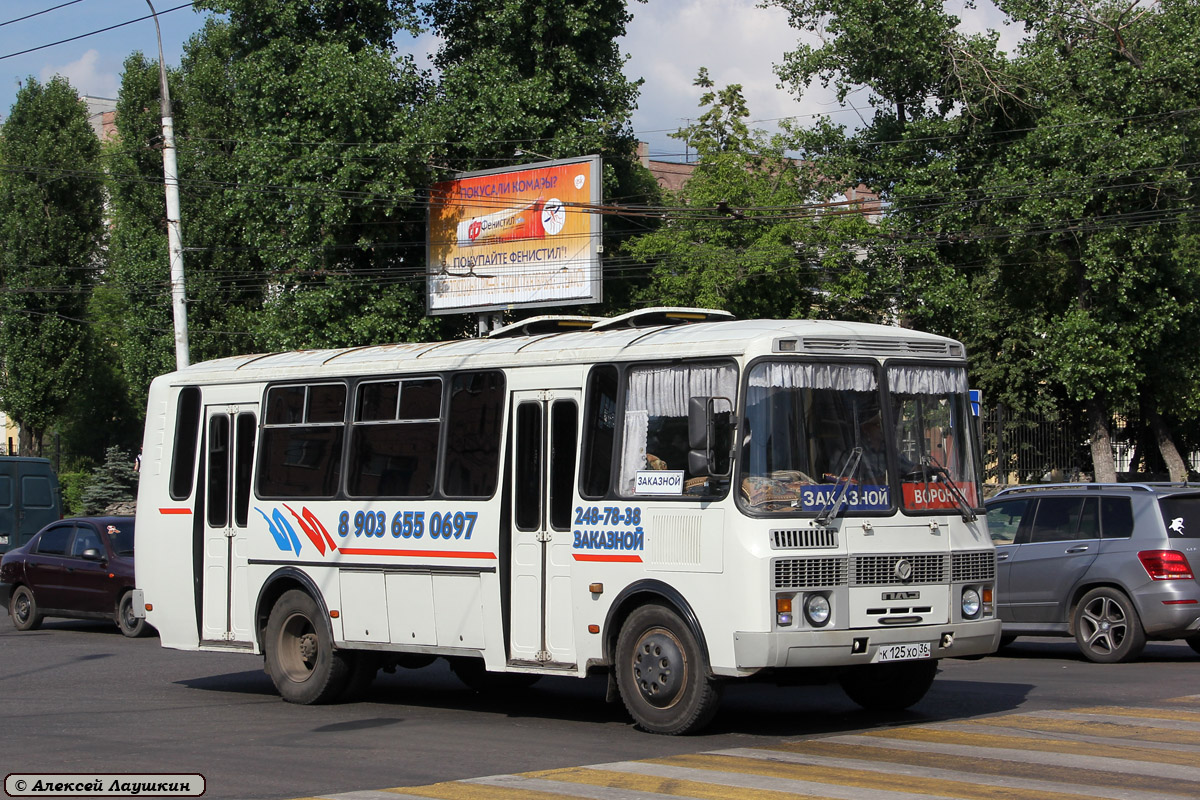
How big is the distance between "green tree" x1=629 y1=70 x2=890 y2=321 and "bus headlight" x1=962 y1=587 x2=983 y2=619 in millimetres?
23544

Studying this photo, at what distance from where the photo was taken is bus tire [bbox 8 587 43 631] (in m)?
20.6

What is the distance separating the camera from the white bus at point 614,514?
9.34 meters

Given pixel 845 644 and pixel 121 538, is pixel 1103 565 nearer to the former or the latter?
pixel 845 644

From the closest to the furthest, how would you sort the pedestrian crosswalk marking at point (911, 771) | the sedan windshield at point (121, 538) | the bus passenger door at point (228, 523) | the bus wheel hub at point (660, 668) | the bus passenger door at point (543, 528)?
the pedestrian crosswalk marking at point (911, 771)
the bus wheel hub at point (660, 668)
the bus passenger door at point (543, 528)
the bus passenger door at point (228, 523)
the sedan windshield at point (121, 538)

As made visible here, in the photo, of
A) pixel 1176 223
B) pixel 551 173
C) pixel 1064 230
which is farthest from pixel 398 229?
pixel 1176 223

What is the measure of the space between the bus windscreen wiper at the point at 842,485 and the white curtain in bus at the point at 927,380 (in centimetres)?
70

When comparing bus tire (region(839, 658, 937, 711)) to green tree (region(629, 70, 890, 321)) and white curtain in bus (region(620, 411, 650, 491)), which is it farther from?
green tree (region(629, 70, 890, 321))

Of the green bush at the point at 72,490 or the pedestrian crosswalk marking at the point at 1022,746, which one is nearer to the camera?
the pedestrian crosswalk marking at the point at 1022,746

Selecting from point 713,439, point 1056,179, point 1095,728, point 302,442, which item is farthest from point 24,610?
point 1056,179

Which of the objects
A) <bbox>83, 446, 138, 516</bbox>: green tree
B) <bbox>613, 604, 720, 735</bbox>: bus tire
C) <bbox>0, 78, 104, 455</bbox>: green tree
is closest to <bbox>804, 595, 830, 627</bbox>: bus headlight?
<bbox>613, 604, 720, 735</bbox>: bus tire

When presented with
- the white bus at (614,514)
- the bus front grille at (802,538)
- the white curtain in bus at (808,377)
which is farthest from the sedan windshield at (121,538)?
the bus front grille at (802,538)

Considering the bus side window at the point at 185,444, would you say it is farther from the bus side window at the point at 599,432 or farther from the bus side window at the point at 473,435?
the bus side window at the point at 599,432

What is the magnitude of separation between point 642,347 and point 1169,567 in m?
7.18

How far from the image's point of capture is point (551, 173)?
32.2 m
